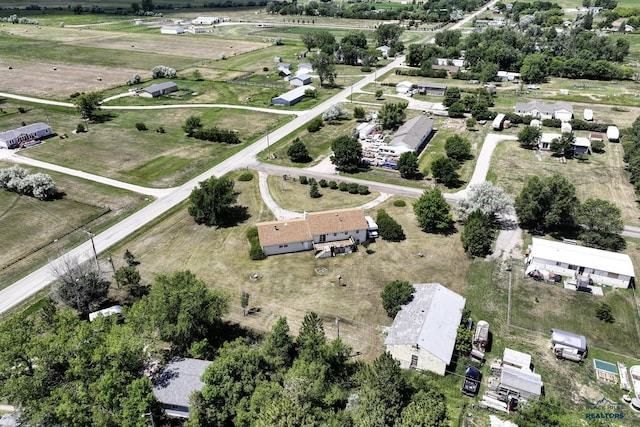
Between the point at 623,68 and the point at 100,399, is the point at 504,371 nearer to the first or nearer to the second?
the point at 100,399

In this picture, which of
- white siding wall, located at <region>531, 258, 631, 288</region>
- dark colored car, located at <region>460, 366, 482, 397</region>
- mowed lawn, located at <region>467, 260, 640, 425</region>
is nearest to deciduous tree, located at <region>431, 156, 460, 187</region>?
mowed lawn, located at <region>467, 260, 640, 425</region>

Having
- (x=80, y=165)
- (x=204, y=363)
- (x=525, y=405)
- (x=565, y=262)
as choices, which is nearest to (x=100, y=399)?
(x=204, y=363)

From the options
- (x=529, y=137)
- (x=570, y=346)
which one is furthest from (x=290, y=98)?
(x=570, y=346)

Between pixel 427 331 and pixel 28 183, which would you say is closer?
pixel 427 331

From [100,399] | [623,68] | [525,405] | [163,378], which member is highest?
[623,68]

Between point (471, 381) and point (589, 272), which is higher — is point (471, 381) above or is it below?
below

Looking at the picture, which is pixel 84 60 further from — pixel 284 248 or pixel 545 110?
pixel 545 110
